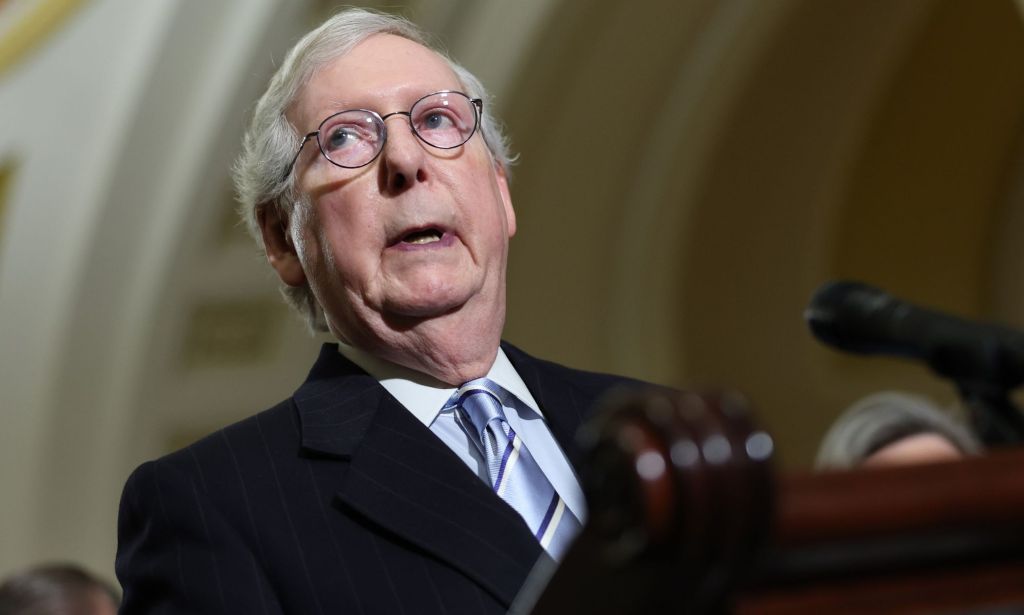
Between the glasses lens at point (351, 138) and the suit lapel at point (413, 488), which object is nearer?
the suit lapel at point (413, 488)

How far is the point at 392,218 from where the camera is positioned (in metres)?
2.45

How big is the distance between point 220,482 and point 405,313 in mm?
456

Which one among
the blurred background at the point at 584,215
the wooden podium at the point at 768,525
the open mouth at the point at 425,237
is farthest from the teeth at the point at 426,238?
the blurred background at the point at 584,215

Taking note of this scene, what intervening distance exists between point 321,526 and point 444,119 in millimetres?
836

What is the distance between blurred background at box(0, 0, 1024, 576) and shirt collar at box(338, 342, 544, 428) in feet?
17.3

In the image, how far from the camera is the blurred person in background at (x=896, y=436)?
1.28 meters

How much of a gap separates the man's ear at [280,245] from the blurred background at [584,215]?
16.5ft

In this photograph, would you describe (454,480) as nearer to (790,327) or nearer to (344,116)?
(344,116)

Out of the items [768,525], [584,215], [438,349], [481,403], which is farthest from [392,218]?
[584,215]

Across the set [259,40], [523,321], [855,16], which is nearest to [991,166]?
[855,16]

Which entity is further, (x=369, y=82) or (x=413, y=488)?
(x=369, y=82)

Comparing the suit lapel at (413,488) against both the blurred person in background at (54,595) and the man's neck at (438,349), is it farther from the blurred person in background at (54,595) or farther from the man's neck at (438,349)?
the blurred person in background at (54,595)

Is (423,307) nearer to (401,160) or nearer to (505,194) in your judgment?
(401,160)

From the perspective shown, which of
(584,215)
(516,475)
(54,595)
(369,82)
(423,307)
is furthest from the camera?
(584,215)
